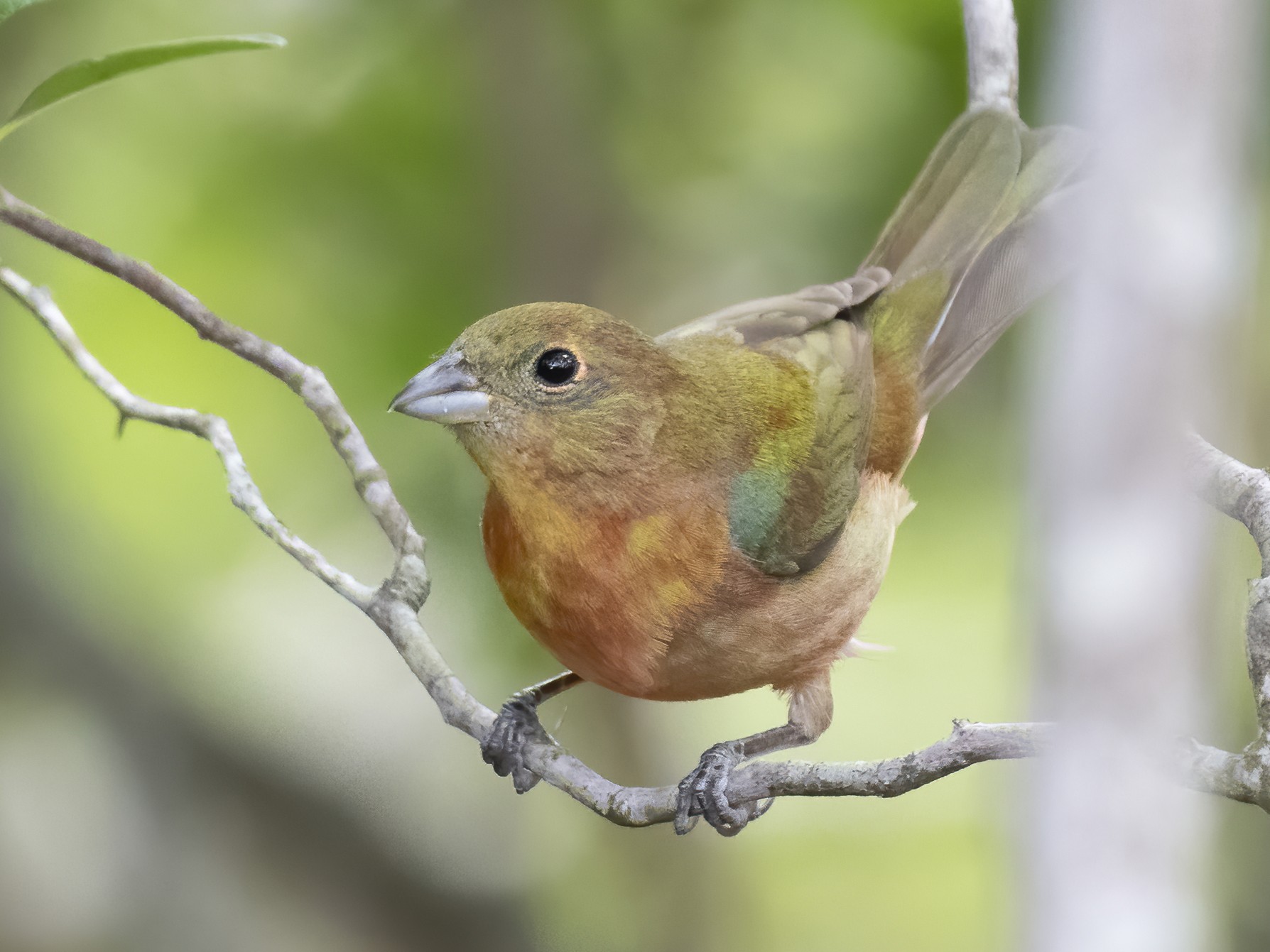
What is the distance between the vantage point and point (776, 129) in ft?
11.4

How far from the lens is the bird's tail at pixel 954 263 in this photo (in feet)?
6.01

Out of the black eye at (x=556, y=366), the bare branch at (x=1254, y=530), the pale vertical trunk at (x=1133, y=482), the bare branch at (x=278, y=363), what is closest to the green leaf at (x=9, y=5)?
the bare branch at (x=278, y=363)

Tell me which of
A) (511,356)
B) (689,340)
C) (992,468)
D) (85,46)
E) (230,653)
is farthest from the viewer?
(230,653)

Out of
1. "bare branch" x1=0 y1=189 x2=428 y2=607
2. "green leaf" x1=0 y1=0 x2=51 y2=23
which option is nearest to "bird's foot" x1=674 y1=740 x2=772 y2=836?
"bare branch" x1=0 y1=189 x2=428 y2=607

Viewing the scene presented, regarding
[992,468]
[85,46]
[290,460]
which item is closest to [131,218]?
[85,46]

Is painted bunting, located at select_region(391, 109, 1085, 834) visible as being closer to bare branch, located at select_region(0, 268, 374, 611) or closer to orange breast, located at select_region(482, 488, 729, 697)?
orange breast, located at select_region(482, 488, 729, 697)

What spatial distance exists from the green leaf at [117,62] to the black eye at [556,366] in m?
Result: 0.46

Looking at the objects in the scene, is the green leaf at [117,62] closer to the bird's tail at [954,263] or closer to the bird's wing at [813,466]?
the bird's wing at [813,466]

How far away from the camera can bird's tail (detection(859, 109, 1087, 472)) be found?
72.1 inches

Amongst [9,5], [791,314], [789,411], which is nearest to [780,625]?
[789,411]

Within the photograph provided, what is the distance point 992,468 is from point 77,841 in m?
2.50

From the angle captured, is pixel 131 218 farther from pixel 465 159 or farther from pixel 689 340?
pixel 689 340

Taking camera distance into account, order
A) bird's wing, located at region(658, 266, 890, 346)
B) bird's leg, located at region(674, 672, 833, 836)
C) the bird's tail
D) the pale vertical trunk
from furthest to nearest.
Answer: bird's wing, located at region(658, 266, 890, 346)
the bird's tail
bird's leg, located at region(674, 672, 833, 836)
the pale vertical trunk

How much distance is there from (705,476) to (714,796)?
0.41 m
